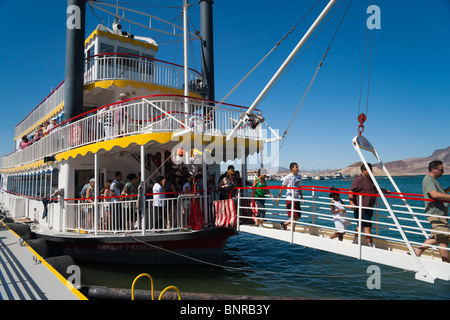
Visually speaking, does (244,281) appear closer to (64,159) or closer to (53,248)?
(53,248)

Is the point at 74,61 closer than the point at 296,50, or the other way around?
the point at 296,50

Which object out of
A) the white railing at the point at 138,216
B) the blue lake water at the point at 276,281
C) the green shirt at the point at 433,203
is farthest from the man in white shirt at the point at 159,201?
the green shirt at the point at 433,203

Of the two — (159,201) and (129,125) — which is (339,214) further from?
(129,125)

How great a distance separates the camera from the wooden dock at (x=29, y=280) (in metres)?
4.78

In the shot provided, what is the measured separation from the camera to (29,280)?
548cm

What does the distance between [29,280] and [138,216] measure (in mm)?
3151

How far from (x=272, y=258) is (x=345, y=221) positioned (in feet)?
19.5

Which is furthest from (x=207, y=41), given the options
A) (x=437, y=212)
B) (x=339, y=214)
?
(x=437, y=212)

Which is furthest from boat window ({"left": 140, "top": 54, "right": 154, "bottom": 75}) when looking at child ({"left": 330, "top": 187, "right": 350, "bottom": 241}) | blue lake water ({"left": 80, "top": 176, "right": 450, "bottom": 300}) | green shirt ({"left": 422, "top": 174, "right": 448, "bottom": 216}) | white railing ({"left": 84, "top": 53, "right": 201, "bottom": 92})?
green shirt ({"left": 422, "top": 174, "right": 448, "bottom": 216})

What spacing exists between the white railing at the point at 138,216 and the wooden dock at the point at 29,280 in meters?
2.02

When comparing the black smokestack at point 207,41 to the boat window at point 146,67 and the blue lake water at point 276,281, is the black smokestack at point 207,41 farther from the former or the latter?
the blue lake water at point 276,281

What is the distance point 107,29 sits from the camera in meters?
14.3
